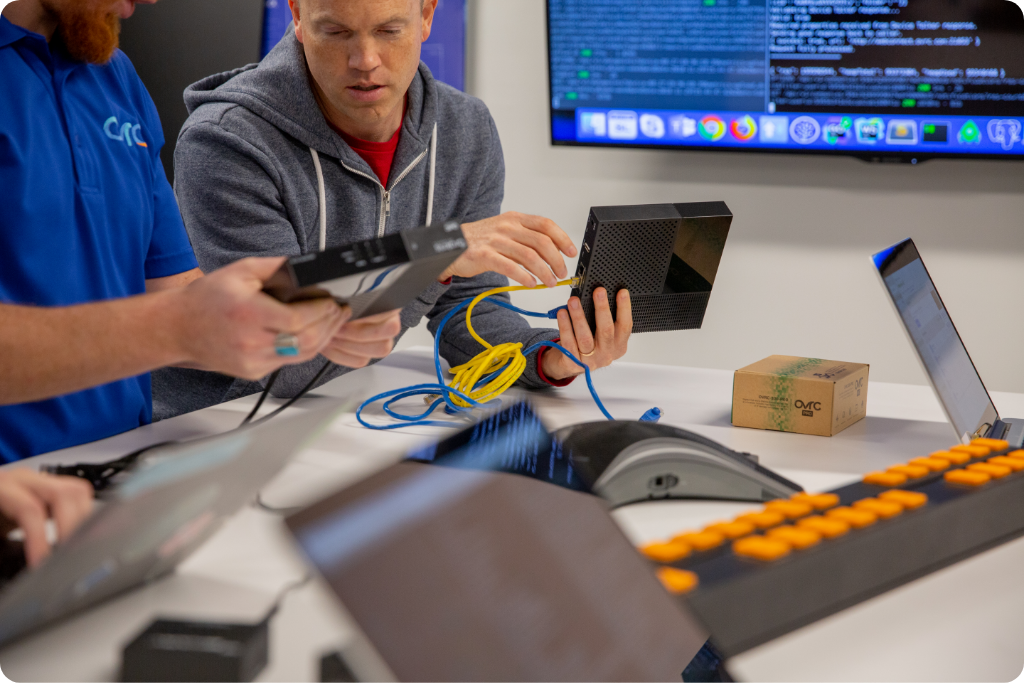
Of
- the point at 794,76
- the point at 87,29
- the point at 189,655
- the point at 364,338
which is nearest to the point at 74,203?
the point at 87,29

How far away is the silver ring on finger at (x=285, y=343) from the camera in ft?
2.41

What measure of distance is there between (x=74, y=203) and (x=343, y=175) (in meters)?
0.48

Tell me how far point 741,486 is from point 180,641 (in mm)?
547

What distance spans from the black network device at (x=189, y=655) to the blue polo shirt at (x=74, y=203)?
0.63m

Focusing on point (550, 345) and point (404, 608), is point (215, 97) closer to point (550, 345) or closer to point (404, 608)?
point (550, 345)

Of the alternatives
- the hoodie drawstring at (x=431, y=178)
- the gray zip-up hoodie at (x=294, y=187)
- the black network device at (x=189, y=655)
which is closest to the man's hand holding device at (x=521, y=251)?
the gray zip-up hoodie at (x=294, y=187)

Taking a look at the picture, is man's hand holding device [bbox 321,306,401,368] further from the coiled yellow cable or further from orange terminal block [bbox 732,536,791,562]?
orange terminal block [bbox 732,536,791,562]

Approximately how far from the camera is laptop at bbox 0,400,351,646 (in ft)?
1.22

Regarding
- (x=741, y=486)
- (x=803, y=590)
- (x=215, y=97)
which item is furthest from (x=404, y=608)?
(x=215, y=97)

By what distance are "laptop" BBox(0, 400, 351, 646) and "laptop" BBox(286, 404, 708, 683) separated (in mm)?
51

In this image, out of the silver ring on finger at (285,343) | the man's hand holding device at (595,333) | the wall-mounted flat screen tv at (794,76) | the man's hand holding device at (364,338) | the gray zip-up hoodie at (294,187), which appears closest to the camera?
the silver ring on finger at (285,343)

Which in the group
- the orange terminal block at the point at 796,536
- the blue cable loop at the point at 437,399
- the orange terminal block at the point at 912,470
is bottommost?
the blue cable loop at the point at 437,399

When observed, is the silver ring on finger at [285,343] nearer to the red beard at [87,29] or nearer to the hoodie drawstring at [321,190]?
the red beard at [87,29]

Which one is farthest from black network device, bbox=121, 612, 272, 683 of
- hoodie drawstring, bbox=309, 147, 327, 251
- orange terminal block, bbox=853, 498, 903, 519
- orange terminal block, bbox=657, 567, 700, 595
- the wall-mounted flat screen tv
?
the wall-mounted flat screen tv
